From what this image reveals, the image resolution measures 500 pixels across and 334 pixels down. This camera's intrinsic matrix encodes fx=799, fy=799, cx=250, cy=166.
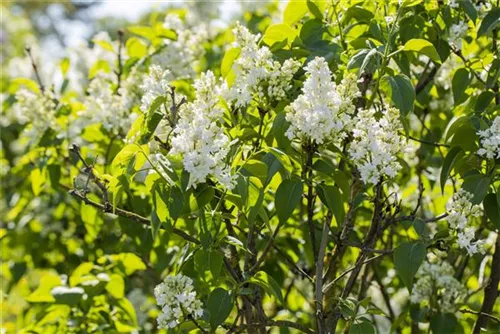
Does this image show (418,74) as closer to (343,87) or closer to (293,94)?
(293,94)

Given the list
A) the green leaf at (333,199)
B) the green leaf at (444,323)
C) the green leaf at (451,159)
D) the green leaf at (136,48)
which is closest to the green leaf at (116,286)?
the green leaf at (136,48)

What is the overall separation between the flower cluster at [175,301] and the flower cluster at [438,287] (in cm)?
99

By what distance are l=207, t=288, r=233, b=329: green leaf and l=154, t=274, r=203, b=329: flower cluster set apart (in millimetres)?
31

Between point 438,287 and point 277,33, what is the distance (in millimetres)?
1048

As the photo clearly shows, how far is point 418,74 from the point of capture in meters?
2.89

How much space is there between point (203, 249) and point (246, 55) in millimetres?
477

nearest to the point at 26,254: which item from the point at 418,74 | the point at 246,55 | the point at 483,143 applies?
the point at 418,74

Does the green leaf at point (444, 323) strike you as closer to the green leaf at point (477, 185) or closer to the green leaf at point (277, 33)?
the green leaf at point (477, 185)

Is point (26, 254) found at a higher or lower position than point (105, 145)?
lower

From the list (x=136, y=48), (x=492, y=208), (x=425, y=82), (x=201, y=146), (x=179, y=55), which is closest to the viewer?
(x=201, y=146)

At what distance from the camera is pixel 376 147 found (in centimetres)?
173

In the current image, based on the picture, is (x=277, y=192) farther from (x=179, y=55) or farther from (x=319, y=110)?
(x=179, y=55)

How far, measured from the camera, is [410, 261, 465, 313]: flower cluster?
2604 millimetres

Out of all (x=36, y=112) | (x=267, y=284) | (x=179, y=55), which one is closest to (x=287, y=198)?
(x=267, y=284)
